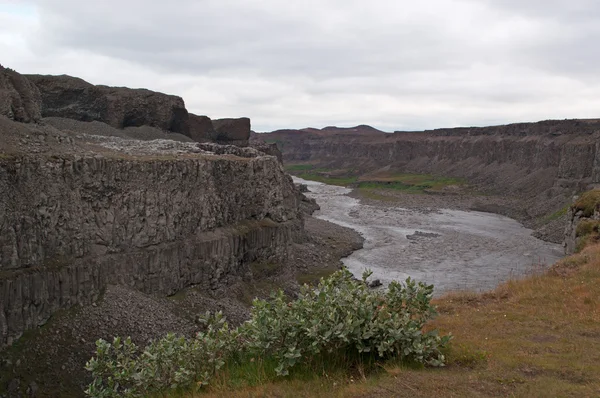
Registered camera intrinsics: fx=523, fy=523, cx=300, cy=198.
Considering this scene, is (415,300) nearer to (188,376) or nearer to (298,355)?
(298,355)

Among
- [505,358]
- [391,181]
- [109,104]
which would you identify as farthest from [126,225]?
[391,181]

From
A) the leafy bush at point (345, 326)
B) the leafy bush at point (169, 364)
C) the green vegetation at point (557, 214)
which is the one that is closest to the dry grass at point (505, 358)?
the leafy bush at point (345, 326)

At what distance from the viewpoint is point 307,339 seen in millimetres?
10453

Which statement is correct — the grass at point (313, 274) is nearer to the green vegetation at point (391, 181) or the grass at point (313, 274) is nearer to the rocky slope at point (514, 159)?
the rocky slope at point (514, 159)

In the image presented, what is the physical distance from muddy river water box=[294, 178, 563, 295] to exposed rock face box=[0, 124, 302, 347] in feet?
48.0

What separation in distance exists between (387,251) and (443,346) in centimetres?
4738

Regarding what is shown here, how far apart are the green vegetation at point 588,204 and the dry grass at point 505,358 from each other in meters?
28.4

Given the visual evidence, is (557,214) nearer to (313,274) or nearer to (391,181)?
(313,274)

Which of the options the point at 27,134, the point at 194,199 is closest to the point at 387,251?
the point at 194,199

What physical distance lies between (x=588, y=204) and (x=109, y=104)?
45602 millimetres

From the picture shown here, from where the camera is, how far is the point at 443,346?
34.6 feet

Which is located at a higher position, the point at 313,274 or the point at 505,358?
the point at 505,358

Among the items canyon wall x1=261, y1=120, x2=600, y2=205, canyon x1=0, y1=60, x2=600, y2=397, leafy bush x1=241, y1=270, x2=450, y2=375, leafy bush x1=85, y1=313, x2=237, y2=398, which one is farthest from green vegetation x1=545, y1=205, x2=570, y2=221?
leafy bush x1=85, y1=313, x2=237, y2=398

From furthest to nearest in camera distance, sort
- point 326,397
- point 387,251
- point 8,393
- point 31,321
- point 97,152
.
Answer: point 387,251 → point 97,152 → point 31,321 → point 8,393 → point 326,397
